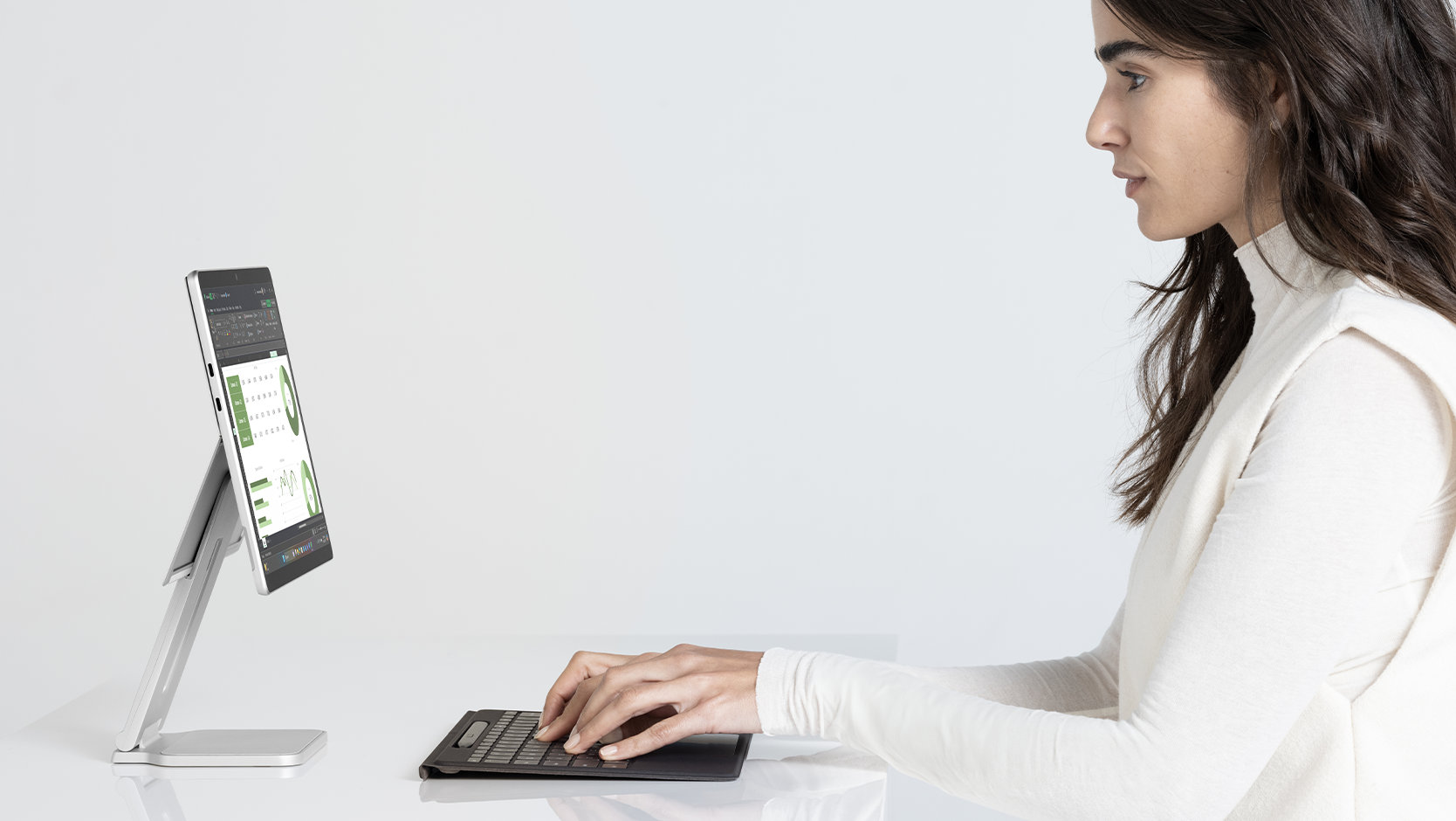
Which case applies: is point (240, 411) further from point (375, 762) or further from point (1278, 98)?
point (1278, 98)

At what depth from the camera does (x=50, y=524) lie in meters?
4.31

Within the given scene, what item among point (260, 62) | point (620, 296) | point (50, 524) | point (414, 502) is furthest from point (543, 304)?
point (50, 524)

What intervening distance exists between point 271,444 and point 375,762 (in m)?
0.36

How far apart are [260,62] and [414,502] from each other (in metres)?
1.53

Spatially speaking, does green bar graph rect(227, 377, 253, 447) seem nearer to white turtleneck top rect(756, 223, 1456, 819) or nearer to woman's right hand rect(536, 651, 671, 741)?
woman's right hand rect(536, 651, 671, 741)

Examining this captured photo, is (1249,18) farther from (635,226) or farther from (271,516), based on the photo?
(635,226)

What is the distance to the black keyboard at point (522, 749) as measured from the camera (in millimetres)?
1177

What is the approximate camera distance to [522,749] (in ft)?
4.00

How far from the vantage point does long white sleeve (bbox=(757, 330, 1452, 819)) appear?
0.88m

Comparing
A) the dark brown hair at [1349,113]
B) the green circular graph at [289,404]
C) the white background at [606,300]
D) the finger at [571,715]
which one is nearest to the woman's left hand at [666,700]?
the finger at [571,715]

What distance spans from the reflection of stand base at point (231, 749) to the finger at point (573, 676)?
24 centimetres

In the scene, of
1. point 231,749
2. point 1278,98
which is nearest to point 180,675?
point 231,749

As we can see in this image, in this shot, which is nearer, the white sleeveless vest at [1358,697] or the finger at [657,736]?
the white sleeveless vest at [1358,697]

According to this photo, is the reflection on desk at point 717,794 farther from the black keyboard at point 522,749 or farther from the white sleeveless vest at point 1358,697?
the white sleeveless vest at point 1358,697
